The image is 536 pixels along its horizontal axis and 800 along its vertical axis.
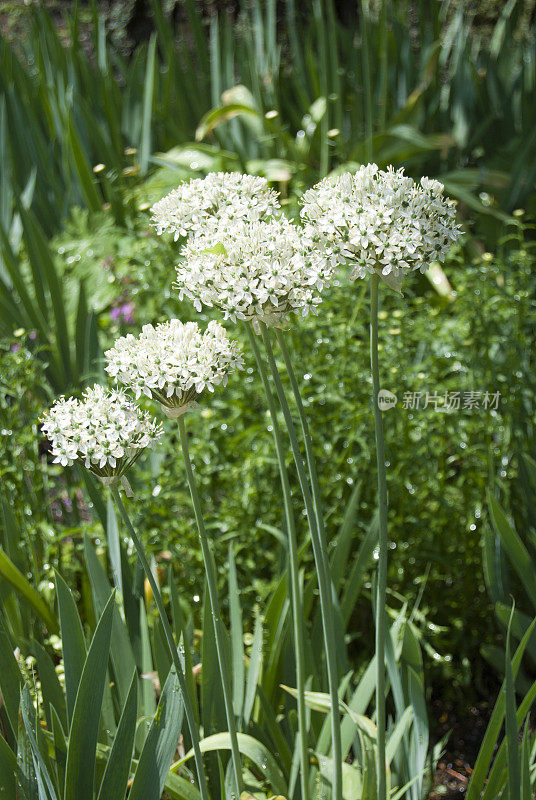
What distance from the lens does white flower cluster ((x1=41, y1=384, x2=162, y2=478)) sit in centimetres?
87

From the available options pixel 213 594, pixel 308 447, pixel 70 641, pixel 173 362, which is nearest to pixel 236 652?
pixel 70 641

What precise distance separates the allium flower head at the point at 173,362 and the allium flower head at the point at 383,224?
18 centimetres

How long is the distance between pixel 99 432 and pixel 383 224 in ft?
1.31

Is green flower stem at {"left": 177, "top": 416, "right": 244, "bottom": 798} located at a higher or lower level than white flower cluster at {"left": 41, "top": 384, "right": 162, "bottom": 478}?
lower

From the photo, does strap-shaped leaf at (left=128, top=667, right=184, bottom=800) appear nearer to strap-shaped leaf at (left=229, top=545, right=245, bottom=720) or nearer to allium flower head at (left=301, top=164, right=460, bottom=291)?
strap-shaped leaf at (left=229, top=545, right=245, bottom=720)

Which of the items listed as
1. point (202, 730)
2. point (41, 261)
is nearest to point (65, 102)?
point (41, 261)

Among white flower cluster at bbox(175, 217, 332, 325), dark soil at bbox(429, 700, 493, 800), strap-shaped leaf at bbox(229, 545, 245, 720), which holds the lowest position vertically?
dark soil at bbox(429, 700, 493, 800)

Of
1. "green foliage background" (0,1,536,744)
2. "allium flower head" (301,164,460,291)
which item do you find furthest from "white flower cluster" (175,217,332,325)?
"green foliage background" (0,1,536,744)

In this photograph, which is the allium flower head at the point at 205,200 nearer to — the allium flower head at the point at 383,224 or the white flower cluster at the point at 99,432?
the allium flower head at the point at 383,224

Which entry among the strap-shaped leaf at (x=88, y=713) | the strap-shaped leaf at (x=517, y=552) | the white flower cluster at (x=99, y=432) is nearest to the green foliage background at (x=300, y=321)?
the strap-shaped leaf at (x=517, y=552)

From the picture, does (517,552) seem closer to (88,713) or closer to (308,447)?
(308,447)

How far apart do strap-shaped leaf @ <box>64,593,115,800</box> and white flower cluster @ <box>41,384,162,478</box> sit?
25 centimetres

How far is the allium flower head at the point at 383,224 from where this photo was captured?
876mm

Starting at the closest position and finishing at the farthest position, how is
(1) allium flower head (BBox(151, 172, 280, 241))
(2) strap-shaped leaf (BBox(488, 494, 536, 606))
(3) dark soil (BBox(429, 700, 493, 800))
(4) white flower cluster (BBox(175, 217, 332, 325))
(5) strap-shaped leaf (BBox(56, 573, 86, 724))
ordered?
1. (4) white flower cluster (BBox(175, 217, 332, 325))
2. (1) allium flower head (BBox(151, 172, 280, 241))
3. (5) strap-shaped leaf (BBox(56, 573, 86, 724))
4. (2) strap-shaped leaf (BBox(488, 494, 536, 606))
5. (3) dark soil (BBox(429, 700, 493, 800))
